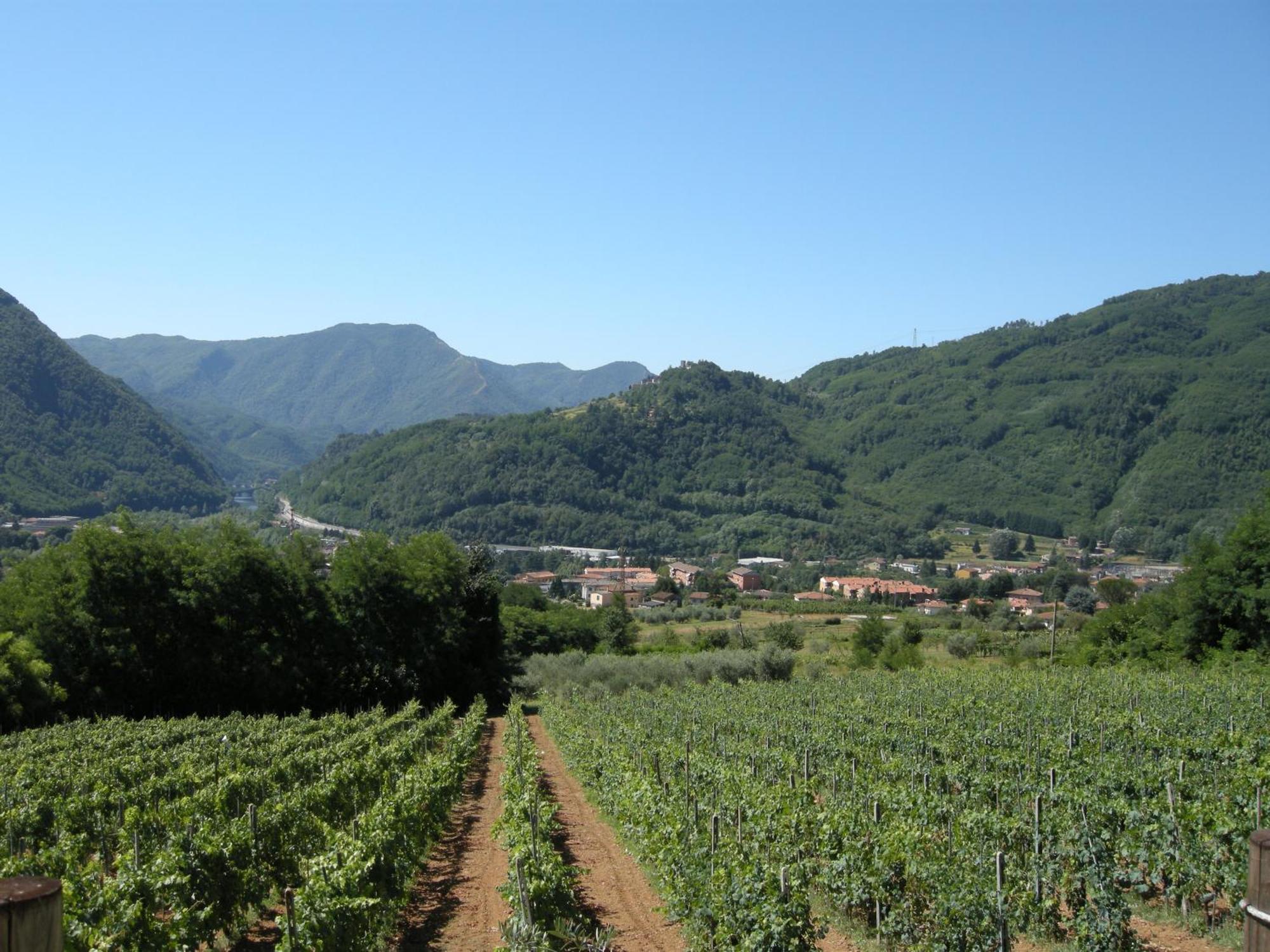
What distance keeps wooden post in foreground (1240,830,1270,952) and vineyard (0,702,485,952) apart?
7.53 meters

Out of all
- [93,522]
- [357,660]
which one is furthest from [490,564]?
[93,522]

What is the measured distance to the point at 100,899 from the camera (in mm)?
8555

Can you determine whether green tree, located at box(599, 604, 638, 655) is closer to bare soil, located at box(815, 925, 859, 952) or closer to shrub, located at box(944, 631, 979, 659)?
shrub, located at box(944, 631, 979, 659)

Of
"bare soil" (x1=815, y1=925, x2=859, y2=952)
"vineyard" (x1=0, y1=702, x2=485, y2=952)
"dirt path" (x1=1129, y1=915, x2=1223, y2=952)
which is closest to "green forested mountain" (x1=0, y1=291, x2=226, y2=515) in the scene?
"vineyard" (x1=0, y1=702, x2=485, y2=952)

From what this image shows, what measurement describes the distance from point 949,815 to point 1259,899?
1201cm

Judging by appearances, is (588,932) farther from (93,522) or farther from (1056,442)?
(1056,442)

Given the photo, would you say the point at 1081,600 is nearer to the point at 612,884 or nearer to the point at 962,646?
the point at 962,646

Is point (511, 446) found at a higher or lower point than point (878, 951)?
higher

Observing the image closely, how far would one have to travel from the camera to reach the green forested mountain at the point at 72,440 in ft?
461

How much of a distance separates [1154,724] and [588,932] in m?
13.3

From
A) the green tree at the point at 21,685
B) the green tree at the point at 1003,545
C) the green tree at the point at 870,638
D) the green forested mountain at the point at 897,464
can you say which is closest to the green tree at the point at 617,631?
the green tree at the point at 870,638

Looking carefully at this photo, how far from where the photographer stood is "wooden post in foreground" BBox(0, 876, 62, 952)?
1889 mm

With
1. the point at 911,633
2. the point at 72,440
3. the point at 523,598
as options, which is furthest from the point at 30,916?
the point at 72,440

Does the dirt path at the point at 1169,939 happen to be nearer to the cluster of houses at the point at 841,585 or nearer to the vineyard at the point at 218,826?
the vineyard at the point at 218,826
